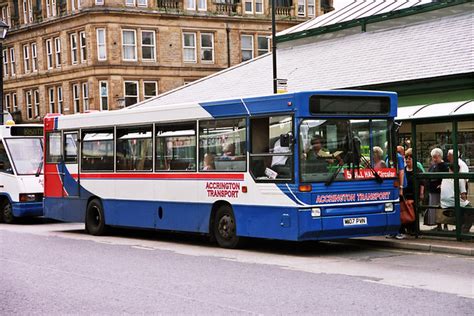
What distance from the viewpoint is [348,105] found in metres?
14.4

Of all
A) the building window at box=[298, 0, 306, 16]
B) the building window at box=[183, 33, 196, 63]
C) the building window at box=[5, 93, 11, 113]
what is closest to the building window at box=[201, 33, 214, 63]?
the building window at box=[183, 33, 196, 63]

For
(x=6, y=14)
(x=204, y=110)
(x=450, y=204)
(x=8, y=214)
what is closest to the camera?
(x=450, y=204)

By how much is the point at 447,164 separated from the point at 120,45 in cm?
4033

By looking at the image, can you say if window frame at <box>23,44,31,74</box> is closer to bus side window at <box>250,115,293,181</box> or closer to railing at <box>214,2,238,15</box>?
railing at <box>214,2,238,15</box>

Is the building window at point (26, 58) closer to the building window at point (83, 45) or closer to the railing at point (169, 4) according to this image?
the building window at point (83, 45)

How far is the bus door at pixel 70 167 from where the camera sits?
19812 mm

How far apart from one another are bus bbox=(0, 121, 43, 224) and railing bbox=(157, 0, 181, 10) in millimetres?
31744

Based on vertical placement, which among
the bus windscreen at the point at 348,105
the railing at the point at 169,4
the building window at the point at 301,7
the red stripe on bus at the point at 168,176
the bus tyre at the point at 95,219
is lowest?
the bus tyre at the point at 95,219

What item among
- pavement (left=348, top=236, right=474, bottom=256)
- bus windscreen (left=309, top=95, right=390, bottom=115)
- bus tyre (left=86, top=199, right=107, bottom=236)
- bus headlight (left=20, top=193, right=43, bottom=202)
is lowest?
pavement (left=348, top=236, right=474, bottom=256)

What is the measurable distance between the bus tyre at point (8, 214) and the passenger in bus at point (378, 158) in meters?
13.1

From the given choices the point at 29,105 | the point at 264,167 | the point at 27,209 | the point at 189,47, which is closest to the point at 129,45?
the point at 189,47

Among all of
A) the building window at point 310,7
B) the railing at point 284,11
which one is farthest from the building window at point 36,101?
the building window at point 310,7

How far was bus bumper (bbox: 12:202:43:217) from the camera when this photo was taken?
23875 mm

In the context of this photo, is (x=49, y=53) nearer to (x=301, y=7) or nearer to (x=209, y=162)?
(x=301, y=7)
